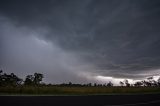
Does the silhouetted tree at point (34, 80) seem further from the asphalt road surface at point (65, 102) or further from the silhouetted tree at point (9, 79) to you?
the asphalt road surface at point (65, 102)

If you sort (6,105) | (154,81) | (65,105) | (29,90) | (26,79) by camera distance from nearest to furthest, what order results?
(6,105) → (65,105) → (29,90) → (26,79) → (154,81)

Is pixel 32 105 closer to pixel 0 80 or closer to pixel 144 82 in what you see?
pixel 0 80

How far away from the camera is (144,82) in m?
136

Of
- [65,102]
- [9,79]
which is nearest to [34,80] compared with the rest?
[9,79]

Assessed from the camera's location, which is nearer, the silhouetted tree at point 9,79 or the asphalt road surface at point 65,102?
the asphalt road surface at point 65,102

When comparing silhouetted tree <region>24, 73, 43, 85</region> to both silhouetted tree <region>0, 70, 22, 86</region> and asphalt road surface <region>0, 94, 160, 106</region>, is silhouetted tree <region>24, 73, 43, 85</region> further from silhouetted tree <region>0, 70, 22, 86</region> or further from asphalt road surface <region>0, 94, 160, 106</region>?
asphalt road surface <region>0, 94, 160, 106</region>

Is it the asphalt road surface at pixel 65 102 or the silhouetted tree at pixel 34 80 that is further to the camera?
the silhouetted tree at pixel 34 80

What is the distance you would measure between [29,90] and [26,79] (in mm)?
79210

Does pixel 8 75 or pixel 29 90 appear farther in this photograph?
pixel 8 75

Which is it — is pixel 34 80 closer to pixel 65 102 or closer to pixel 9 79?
pixel 9 79

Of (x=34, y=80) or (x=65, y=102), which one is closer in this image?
(x=65, y=102)

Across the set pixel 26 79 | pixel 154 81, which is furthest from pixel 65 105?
pixel 154 81

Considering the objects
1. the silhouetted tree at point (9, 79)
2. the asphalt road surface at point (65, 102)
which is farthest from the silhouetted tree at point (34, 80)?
the asphalt road surface at point (65, 102)

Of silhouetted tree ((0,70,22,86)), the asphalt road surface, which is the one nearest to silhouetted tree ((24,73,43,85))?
silhouetted tree ((0,70,22,86))
